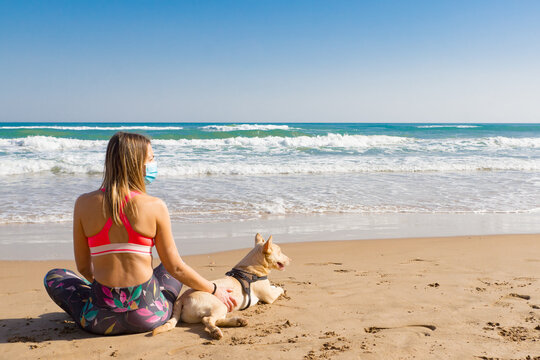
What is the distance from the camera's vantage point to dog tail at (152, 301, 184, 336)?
3.24 metres

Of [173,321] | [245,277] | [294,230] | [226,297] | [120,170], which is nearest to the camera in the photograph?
[120,170]

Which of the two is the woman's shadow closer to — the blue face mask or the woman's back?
the woman's back

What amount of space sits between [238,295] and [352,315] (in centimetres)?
97

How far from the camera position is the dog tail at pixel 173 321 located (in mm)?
3238

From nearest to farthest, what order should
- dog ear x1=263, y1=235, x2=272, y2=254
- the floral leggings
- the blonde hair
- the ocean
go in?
the blonde hair
the floral leggings
dog ear x1=263, y1=235, x2=272, y2=254
the ocean

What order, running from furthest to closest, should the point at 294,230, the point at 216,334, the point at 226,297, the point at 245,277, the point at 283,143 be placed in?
the point at 283,143 < the point at 294,230 < the point at 245,277 < the point at 226,297 < the point at 216,334

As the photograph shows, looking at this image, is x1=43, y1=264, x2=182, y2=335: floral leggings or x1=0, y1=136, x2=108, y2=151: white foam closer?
x1=43, y1=264, x2=182, y2=335: floral leggings

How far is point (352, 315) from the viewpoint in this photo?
3.67 m

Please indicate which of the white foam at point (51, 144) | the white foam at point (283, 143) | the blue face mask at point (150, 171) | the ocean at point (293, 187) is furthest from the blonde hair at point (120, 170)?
the white foam at point (283, 143)

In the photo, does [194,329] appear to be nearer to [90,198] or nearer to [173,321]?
[173,321]

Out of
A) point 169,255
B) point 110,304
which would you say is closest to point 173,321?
point 110,304

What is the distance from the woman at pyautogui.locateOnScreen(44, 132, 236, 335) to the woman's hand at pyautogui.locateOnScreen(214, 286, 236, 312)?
0.14 meters

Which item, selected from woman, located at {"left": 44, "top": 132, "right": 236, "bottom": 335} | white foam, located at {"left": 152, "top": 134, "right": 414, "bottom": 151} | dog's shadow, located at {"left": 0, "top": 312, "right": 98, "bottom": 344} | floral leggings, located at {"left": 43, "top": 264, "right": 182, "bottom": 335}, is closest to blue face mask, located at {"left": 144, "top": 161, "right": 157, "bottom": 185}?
woman, located at {"left": 44, "top": 132, "right": 236, "bottom": 335}

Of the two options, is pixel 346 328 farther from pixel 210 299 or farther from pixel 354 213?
pixel 354 213
